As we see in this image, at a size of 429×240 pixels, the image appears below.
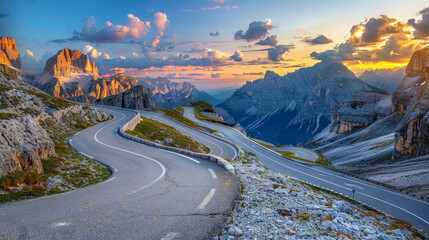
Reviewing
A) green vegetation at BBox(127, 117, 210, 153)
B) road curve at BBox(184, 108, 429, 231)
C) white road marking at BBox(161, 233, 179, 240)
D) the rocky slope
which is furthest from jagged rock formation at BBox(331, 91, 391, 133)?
white road marking at BBox(161, 233, 179, 240)

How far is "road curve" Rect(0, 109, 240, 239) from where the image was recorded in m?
6.45

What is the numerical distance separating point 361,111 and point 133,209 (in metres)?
211

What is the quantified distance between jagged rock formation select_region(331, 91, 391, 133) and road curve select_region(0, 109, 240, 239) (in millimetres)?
194149

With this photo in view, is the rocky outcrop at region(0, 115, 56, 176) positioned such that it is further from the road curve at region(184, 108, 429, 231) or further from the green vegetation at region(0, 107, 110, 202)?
the road curve at region(184, 108, 429, 231)

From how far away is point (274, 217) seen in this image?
822cm

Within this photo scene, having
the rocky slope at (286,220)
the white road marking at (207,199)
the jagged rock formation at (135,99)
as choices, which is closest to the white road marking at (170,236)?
the rocky slope at (286,220)

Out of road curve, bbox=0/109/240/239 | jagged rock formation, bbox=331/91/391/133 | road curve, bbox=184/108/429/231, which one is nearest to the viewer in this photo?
road curve, bbox=0/109/240/239

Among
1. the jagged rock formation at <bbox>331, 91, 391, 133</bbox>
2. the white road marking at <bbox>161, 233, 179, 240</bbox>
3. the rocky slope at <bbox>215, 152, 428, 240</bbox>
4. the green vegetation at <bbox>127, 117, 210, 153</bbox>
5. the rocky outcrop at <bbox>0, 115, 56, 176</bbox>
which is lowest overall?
the jagged rock formation at <bbox>331, 91, 391, 133</bbox>

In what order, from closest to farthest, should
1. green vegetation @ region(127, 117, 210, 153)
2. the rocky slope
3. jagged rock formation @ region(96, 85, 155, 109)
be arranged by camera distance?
the rocky slope < green vegetation @ region(127, 117, 210, 153) < jagged rock formation @ region(96, 85, 155, 109)

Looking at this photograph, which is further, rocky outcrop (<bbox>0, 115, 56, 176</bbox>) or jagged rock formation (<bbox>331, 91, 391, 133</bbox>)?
jagged rock formation (<bbox>331, 91, 391, 133</bbox>)

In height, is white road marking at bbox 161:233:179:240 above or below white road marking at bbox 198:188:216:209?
above

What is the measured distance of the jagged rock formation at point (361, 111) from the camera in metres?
170

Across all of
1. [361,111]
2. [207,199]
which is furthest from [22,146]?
[361,111]

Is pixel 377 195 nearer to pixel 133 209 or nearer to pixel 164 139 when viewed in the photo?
pixel 164 139
